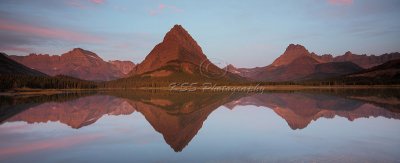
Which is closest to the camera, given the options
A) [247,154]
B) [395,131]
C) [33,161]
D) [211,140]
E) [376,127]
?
[33,161]

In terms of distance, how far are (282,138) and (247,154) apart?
7.08 metres

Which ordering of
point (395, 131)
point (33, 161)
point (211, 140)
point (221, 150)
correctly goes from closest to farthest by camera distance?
point (33, 161)
point (221, 150)
point (211, 140)
point (395, 131)

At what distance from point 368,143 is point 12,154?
77.7ft

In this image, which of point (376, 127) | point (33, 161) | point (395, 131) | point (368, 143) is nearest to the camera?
point (33, 161)

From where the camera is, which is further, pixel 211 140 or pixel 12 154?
pixel 211 140

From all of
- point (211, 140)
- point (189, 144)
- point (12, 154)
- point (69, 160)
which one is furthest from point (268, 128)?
point (12, 154)

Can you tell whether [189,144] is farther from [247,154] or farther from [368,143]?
[368,143]

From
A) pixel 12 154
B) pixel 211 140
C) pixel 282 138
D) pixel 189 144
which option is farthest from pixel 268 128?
pixel 12 154

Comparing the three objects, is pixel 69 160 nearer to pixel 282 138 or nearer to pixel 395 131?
pixel 282 138

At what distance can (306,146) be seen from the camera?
72.7 ft

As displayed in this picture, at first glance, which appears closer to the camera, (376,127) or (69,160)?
(69,160)

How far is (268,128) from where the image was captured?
32.8 metres

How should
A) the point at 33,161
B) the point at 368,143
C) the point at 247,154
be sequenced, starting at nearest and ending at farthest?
1. the point at 33,161
2. the point at 247,154
3. the point at 368,143

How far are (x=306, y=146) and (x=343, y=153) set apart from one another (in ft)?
9.73
